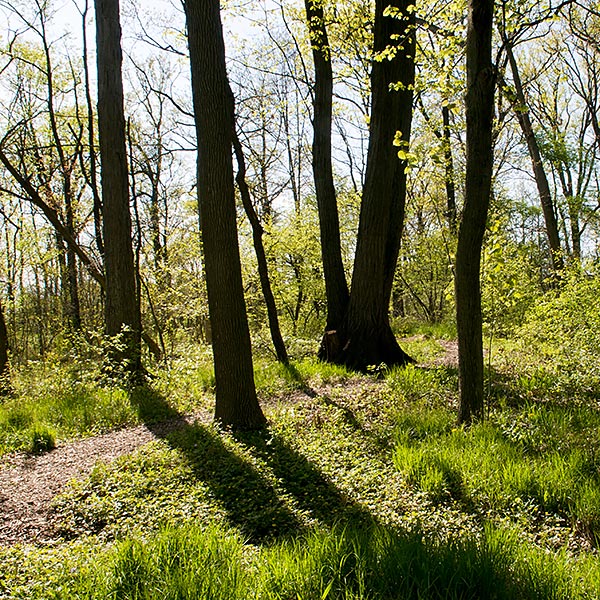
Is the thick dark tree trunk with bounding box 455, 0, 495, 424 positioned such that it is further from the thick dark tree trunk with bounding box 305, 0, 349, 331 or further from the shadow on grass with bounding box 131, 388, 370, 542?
the thick dark tree trunk with bounding box 305, 0, 349, 331

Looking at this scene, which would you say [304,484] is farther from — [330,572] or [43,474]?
[43,474]

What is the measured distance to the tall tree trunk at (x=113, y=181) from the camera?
8414mm

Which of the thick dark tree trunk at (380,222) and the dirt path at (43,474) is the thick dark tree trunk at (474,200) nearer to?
the thick dark tree trunk at (380,222)

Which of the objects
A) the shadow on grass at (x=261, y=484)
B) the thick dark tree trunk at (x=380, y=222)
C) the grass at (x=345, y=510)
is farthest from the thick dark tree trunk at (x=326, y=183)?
the shadow on grass at (x=261, y=484)

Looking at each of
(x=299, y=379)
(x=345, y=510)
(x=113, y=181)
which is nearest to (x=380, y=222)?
(x=299, y=379)

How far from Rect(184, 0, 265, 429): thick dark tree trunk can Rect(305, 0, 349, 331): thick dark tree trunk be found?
364cm

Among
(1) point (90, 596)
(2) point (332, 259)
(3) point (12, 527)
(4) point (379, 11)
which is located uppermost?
(4) point (379, 11)

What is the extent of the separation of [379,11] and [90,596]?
7.99m

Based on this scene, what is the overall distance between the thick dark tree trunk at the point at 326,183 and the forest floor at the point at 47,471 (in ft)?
8.69

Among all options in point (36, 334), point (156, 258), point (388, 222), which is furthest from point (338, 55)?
point (36, 334)

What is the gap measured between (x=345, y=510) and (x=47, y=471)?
3.09 metres

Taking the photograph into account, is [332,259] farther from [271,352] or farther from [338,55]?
[338,55]

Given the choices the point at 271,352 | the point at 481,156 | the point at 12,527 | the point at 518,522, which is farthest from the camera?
the point at 271,352

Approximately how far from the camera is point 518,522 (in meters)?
2.88
